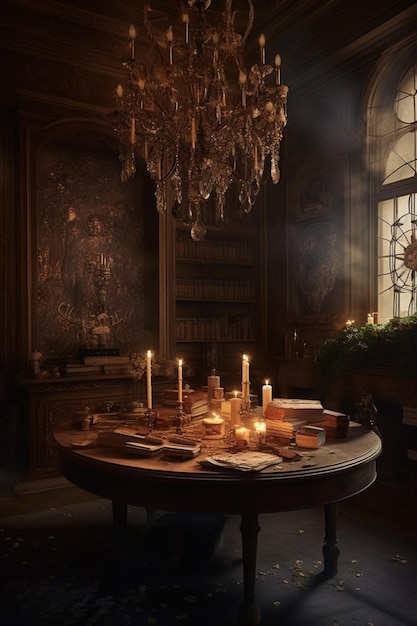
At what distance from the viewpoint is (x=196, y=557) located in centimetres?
272

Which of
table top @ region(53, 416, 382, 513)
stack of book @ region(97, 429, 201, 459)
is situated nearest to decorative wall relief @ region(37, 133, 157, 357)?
stack of book @ region(97, 429, 201, 459)

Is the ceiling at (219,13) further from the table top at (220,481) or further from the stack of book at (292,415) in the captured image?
the table top at (220,481)

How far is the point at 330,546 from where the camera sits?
264 centimetres

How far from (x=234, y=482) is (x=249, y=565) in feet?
1.52

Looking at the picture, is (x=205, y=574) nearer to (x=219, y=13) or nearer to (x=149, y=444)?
(x=149, y=444)

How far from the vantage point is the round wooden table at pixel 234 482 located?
186cm

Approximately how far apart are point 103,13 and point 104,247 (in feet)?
6.96

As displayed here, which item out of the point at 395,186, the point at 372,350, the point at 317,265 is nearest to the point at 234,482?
the point at 372,350

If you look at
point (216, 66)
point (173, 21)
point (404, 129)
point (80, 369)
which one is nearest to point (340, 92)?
point (404, 129)

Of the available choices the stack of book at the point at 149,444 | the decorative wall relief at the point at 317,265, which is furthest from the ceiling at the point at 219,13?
the stack of book at the point at 149,444

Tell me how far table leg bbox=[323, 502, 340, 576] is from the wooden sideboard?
1.97 m

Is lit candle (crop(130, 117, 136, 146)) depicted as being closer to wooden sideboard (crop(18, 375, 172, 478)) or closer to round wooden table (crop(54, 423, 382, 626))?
round wooden table (crop(54, 423, 382, 626))

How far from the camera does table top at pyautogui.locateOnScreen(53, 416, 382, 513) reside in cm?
186

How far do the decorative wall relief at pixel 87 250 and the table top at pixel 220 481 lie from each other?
119 inches
